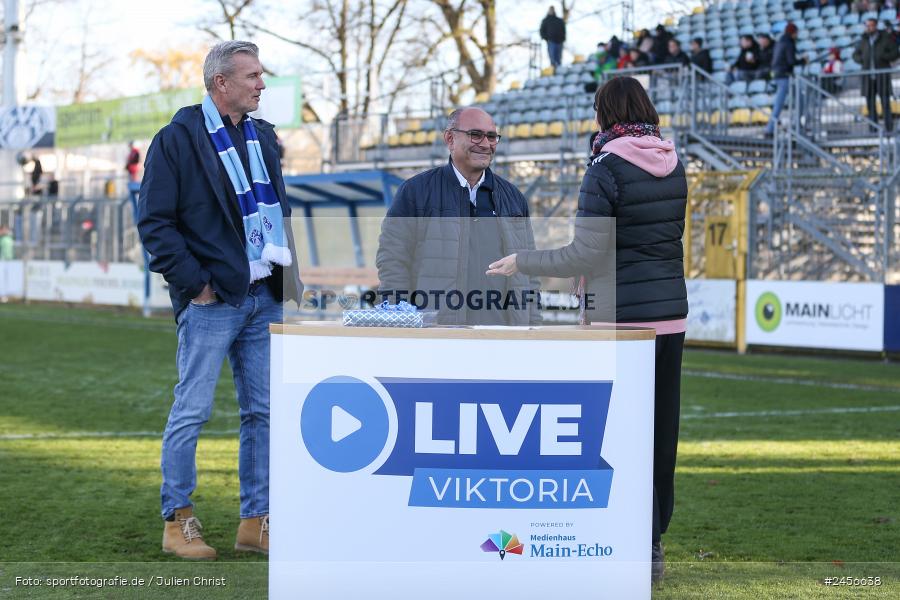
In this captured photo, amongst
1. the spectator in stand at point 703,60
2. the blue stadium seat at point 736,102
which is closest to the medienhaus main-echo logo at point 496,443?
the blue stadium seat at point 736,102

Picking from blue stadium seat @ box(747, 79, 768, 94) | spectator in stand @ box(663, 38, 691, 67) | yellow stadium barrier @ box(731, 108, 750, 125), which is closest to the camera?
yellow stadium barrier @ box(731, 108, 750, 125)

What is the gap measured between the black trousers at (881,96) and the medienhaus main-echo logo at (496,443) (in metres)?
16.5

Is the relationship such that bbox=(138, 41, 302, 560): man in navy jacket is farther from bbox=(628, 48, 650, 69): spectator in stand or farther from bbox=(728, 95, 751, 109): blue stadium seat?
bbox=(628, 48, 650, 69): spectator in stand

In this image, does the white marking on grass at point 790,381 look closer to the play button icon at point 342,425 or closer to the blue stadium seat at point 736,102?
the blue stadium seat at point 736,102

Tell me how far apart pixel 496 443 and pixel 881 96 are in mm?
16893

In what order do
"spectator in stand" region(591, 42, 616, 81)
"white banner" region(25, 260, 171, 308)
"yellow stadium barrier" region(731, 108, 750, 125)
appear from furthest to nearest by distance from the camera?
"white banner" region(25, 260, 171, 308) < "spectator in stand" region(591, 42, 616, 81) < "yellow stadium barrier" region(731, 108, 750, 125)

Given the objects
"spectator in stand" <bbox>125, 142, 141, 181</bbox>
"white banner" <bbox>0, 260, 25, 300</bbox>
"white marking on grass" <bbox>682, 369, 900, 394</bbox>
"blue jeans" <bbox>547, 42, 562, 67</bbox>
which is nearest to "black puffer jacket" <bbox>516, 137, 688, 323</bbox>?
"white marking on grass" <bbox>682, 369, 900, 394</bbox>

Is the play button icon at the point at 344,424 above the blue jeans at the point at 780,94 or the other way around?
the other way around

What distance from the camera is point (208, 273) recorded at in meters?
5.32

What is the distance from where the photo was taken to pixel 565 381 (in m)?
4.18

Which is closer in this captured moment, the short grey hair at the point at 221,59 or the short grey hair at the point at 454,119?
the short grey hair at the point at 221,59

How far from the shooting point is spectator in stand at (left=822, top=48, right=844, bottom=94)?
20531 mm

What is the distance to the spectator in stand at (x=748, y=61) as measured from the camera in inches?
871

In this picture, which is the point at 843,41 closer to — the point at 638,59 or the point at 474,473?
the point at 638,59
